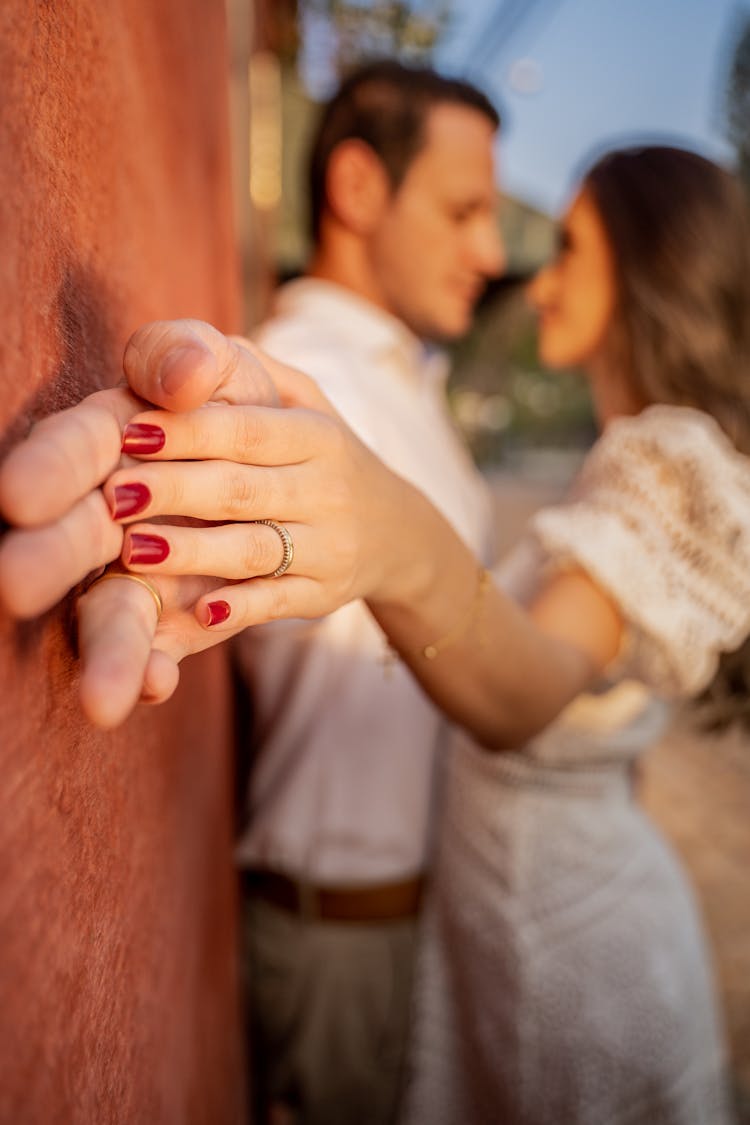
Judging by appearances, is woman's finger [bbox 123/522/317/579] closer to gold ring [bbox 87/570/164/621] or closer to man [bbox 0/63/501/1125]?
gold ring [bbox 87/570/164/621]

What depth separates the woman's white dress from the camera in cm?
152

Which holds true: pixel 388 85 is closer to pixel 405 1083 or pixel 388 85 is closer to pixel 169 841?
pixel 169 841

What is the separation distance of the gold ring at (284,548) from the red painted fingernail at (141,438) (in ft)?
0.34

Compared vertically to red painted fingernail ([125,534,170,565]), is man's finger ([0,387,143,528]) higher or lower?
higher

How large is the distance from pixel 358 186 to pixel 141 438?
6.49 feet

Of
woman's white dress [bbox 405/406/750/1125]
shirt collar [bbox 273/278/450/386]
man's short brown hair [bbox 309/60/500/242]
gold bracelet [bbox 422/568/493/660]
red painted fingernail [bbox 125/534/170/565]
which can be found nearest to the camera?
red painted fingernail [bbox 125/534/170/565]

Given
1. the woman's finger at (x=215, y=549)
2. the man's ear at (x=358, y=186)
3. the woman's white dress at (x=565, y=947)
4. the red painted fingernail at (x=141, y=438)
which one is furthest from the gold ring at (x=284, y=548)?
the man's ear at (x=358, y=186)

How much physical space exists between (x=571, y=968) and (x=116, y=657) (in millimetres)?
1511

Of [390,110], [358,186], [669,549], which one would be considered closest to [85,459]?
[669,549]

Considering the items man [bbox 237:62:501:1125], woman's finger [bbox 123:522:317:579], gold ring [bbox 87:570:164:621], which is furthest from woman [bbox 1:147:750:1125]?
gold ring [bbox 87:570:164:621]

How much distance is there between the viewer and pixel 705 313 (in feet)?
5.02

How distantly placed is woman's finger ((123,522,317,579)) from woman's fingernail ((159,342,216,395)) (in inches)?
3.2

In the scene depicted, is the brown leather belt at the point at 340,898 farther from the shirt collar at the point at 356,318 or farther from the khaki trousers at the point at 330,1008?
the shirt collar at the point at 356,318

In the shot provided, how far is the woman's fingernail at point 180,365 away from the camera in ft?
1.41
